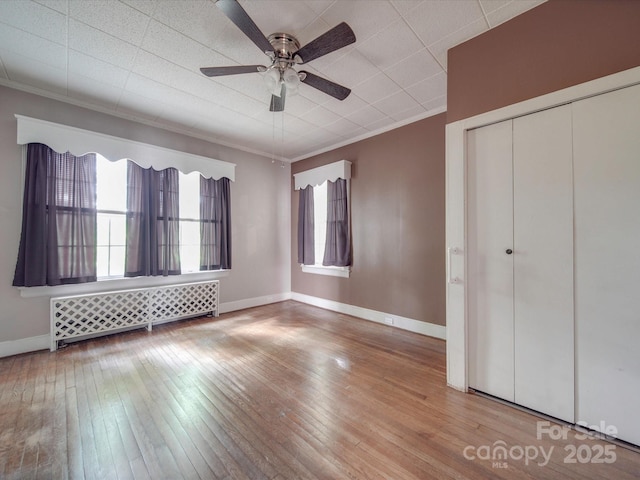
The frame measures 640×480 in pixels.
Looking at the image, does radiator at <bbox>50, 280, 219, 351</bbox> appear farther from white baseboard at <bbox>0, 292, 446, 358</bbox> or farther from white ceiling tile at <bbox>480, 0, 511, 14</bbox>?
white ceiling tile at <bbox>480, 0, 511, 14</bbox>

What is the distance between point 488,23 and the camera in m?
2.09

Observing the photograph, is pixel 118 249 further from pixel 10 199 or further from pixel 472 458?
Result: pixel 472 458

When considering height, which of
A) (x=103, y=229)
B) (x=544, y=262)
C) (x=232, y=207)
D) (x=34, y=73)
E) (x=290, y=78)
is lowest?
(x=544, y=262)

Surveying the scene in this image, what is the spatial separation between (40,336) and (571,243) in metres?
5.29

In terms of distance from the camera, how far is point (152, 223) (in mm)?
3756

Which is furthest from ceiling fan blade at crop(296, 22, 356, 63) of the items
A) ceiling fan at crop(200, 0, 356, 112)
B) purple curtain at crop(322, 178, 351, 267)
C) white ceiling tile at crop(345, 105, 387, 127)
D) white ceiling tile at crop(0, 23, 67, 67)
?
purple curtain at crop(322, 178, 351, 267)

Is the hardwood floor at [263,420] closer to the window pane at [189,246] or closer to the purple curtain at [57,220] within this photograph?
the purple curtain at [57,220]

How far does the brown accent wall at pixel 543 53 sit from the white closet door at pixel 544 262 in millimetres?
258

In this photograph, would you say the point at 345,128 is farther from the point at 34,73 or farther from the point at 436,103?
the point at 34,73

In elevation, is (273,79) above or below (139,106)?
below

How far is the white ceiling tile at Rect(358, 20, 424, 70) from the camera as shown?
214 centimetres

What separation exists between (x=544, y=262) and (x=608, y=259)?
0.32 metres

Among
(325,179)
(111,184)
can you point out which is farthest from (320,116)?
(111,184)

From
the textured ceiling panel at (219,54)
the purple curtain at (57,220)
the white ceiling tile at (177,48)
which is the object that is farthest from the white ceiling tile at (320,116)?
the purple curtain at (57,220)
